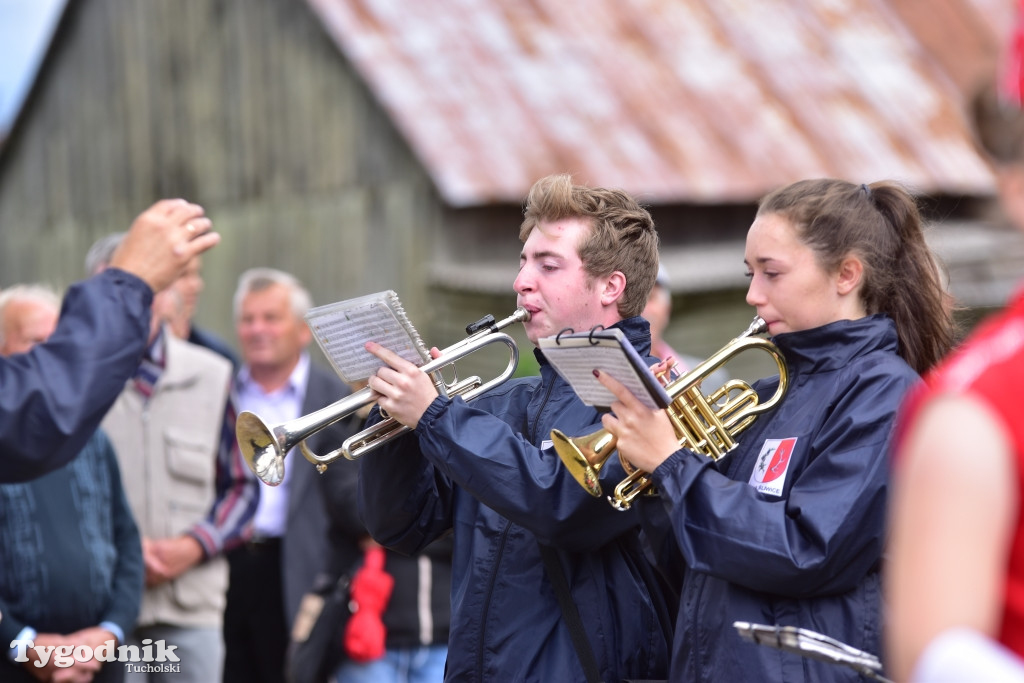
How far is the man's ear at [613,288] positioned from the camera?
10.5 feet

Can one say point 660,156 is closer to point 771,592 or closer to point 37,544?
point 37,544

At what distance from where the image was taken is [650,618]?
299 cm

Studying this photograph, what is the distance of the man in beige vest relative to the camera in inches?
198

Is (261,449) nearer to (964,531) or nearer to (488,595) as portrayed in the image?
(488,595)

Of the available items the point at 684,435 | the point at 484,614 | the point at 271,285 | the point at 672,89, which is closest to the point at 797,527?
the point at 684,435

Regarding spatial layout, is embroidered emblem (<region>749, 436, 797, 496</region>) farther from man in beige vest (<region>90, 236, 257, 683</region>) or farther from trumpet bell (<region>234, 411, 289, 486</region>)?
man in beige vest (<region>90, 236, 257, 683</region>)

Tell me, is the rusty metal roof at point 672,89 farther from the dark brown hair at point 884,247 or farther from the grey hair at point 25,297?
the dark brown hair at point 884,247

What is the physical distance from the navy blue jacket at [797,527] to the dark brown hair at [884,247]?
0.17m

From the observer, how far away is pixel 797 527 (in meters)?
2.55

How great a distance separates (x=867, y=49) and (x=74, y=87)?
9.64 m

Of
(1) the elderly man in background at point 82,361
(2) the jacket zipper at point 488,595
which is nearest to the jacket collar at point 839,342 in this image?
(2) the jacket zipper at point 488,595

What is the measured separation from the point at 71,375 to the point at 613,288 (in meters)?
1.42

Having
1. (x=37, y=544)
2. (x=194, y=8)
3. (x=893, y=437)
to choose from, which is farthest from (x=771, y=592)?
(x=194, y=8)

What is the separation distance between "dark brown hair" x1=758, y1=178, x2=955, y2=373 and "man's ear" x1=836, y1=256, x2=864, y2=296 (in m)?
0.01
